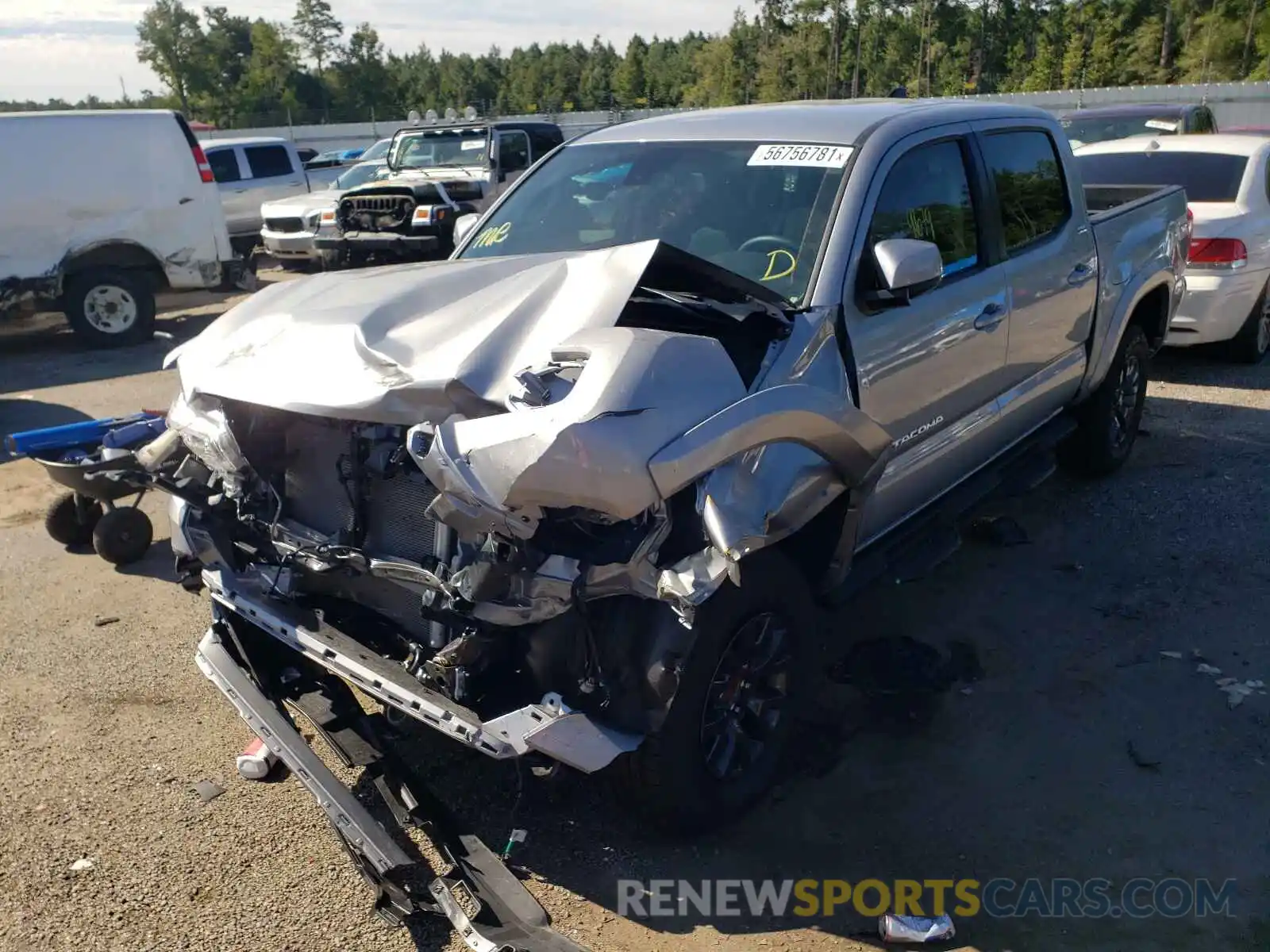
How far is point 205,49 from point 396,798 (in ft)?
251

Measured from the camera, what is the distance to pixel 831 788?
3.40 metres

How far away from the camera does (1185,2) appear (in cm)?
4603

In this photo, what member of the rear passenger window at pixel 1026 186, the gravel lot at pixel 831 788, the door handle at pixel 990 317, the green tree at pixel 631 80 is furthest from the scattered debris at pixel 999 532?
the green tree at pixel 631 80

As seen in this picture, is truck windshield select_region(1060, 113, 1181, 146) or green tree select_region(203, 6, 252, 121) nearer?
truck windshield select_region(1060, 113, 1181, 146)

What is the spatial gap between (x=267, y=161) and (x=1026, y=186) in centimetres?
1464

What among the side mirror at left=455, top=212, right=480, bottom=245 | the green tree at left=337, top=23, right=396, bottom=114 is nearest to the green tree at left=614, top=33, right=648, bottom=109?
the green tree at left=337, top=23, right=396, bottom=114

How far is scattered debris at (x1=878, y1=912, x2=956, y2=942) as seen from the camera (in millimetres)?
2781

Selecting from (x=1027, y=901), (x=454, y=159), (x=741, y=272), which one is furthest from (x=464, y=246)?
(x=454, y=159)

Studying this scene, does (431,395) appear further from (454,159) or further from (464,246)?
(454,159)

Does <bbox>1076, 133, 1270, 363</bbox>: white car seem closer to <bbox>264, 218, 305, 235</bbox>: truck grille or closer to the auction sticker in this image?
the auction sticker

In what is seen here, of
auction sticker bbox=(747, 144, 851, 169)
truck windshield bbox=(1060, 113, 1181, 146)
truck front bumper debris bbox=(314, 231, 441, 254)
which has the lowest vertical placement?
truck front bumper debris bbox=(314, 231, 441, 254)

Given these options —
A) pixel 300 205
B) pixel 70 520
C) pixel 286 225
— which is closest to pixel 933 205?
pixel 70 520

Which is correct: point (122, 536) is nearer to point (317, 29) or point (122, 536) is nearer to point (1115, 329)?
point (1115, 329)

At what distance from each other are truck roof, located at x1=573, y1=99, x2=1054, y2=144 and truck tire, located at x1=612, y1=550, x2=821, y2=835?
5.62ft
